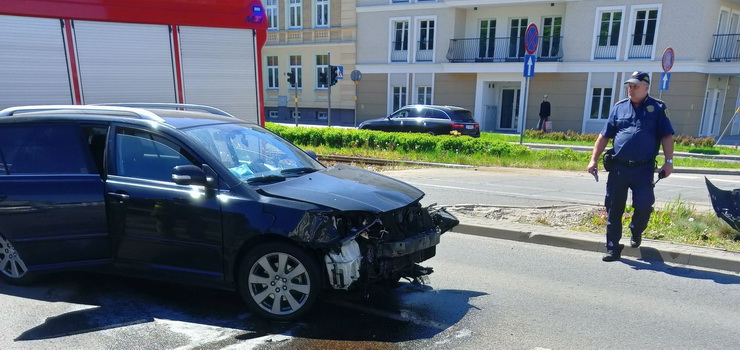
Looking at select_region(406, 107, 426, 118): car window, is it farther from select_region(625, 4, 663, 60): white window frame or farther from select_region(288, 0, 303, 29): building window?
select_region(288, 0, 303, 29): building window

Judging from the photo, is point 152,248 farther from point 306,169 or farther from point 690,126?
point 690,126

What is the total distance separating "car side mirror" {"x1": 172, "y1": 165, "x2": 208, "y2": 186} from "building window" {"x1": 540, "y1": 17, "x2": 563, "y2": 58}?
2549 centimetres

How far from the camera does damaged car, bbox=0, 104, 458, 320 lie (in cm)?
395

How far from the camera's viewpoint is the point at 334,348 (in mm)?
3646

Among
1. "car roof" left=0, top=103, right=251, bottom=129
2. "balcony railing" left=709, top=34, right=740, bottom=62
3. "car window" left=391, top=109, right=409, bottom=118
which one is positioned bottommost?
"car window" left=391, top=109, right=409, bottom=118

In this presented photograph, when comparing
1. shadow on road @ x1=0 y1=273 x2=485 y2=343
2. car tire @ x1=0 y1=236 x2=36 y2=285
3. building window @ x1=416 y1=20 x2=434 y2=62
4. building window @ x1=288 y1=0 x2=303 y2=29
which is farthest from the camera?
building window @ x1=288 y1=0 x2=303 y2=29

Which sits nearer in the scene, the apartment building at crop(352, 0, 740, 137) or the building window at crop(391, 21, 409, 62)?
the apartment building at crop(352, 0, 740, 137)

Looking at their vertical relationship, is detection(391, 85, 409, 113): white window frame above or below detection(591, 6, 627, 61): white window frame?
below

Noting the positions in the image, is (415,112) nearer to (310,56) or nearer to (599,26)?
(599,26)

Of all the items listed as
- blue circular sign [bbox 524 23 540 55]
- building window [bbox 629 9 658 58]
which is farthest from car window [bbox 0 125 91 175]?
building window [bbox 629 9 658 58]

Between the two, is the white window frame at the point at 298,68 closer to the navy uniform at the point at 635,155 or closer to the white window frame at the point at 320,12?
the white window frame at the point at 320,12

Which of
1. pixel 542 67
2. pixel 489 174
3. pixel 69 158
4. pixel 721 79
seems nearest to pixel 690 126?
pixel 721 79

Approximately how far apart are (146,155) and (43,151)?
3.29 ft

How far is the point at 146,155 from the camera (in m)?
4.38
